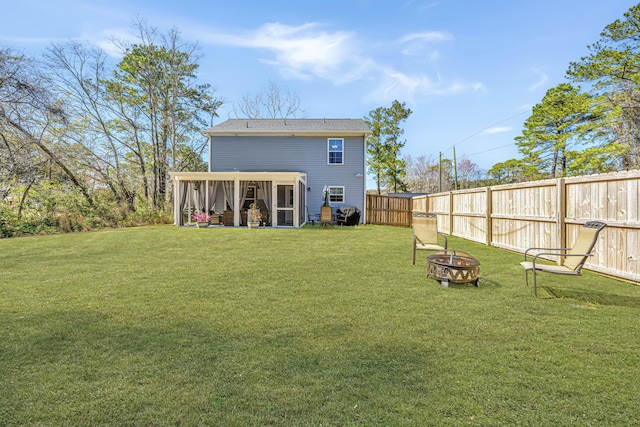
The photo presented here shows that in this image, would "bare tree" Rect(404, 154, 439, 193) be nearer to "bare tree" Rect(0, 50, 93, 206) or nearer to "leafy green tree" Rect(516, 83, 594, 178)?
"leafy green tree" Rect(516, 83, 594, 178)

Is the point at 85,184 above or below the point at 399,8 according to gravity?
below

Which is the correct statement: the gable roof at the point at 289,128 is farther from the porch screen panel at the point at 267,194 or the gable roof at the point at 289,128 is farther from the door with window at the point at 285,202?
the porch screen panel at the point at 267,194

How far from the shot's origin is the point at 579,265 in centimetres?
390

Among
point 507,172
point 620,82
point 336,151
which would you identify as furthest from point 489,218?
point 507,172

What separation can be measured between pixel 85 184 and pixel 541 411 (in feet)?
65.7

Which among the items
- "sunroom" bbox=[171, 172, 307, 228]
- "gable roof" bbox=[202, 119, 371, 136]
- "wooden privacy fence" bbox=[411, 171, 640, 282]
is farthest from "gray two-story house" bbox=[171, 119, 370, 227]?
"wooden privacy fence" bbox=[411, 171, 640, 282]

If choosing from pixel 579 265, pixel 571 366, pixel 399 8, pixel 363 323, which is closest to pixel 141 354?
pixel 363 323

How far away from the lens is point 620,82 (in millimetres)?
17047

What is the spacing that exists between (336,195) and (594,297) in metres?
13.1

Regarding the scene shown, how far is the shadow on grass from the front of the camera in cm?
375

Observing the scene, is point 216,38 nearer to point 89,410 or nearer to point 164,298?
point 164,298

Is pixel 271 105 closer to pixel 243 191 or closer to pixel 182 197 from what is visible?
pixel 243 191

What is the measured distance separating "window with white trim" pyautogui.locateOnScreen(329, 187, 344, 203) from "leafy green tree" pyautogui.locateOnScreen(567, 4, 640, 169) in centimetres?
1497

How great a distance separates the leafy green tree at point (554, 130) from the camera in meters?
22.2
